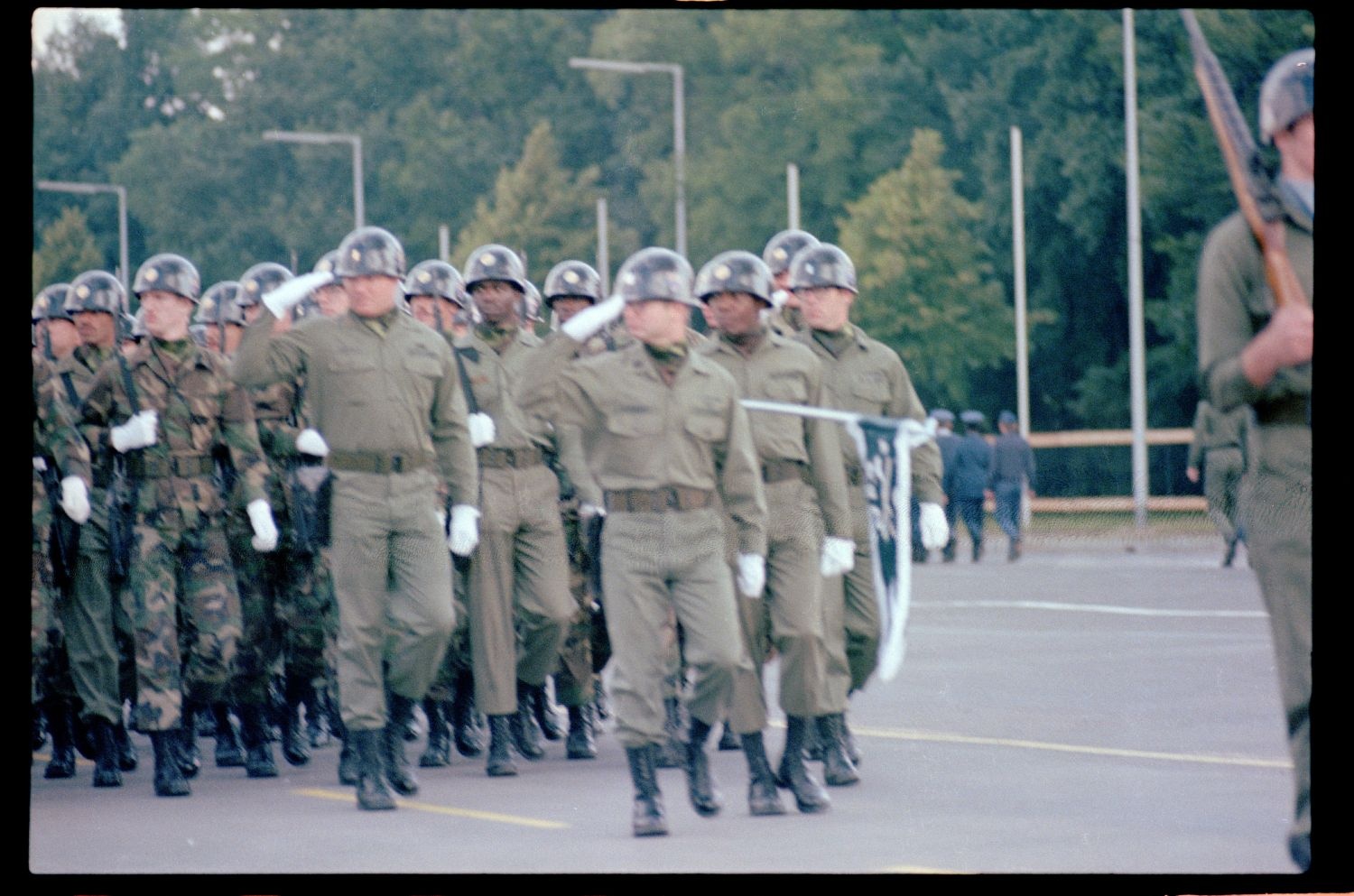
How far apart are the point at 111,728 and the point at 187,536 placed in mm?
1092

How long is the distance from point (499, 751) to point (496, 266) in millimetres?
2467

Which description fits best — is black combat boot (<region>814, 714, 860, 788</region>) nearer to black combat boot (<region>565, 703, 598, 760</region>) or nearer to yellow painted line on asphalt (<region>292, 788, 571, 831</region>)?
yellow painted line on asphalt (<region>292, 788, 571, 831</region>)

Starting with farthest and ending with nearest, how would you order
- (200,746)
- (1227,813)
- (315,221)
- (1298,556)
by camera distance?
(315,221), (200,746), (1227,813), (1298,556)

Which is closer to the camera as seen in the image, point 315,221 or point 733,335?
point 733,335

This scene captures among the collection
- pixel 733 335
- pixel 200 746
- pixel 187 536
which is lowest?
pixel 200 746

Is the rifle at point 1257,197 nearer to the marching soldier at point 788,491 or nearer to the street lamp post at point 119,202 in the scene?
the marching soldier at point 788,491

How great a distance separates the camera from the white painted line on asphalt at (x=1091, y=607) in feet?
66.2

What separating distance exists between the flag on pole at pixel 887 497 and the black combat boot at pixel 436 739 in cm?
236

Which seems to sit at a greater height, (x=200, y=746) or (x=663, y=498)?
(x=663, y=498)

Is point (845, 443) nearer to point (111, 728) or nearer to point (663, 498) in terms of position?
point (663, 498)

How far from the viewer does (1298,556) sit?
7.62 meters

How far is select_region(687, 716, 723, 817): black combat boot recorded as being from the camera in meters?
10.4

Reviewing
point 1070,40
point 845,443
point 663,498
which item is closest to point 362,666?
point 663,498

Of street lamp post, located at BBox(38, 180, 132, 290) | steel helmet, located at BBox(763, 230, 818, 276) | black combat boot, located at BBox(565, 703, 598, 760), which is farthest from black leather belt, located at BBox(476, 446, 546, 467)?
street lamp post, located at BBox(38, 180, 132, 290)
